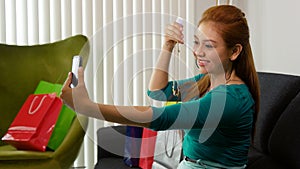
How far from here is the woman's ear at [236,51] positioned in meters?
1.29

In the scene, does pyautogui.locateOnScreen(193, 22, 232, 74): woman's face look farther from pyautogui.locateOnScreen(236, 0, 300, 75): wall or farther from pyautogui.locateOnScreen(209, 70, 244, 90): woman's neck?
pyautogui.locateOnScreen(236, 0, 300, 75): wall

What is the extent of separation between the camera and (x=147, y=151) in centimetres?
208

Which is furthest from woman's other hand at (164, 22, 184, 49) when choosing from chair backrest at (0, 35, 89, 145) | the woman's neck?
chair backrest at (0, 35, 89, 145)

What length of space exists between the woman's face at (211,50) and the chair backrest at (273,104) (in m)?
0.39

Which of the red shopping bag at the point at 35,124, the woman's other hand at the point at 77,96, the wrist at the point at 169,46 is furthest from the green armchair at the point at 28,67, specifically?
the woman's other hand at the point at 77,96

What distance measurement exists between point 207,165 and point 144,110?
31 cm

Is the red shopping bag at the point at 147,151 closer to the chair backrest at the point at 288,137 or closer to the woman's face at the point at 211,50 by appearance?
the chair backrest at the point at 288,137

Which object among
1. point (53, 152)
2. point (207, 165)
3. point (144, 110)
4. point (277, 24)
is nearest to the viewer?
point (144, 110)

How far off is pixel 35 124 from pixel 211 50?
138 cm

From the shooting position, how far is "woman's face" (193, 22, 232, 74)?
1.28m

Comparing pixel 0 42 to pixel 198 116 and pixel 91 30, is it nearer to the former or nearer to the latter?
pixel 91 30

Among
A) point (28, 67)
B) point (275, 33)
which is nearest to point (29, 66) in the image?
point (28, 67)

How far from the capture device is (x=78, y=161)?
3160mm

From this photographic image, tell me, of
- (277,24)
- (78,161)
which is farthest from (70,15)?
(277,24)
